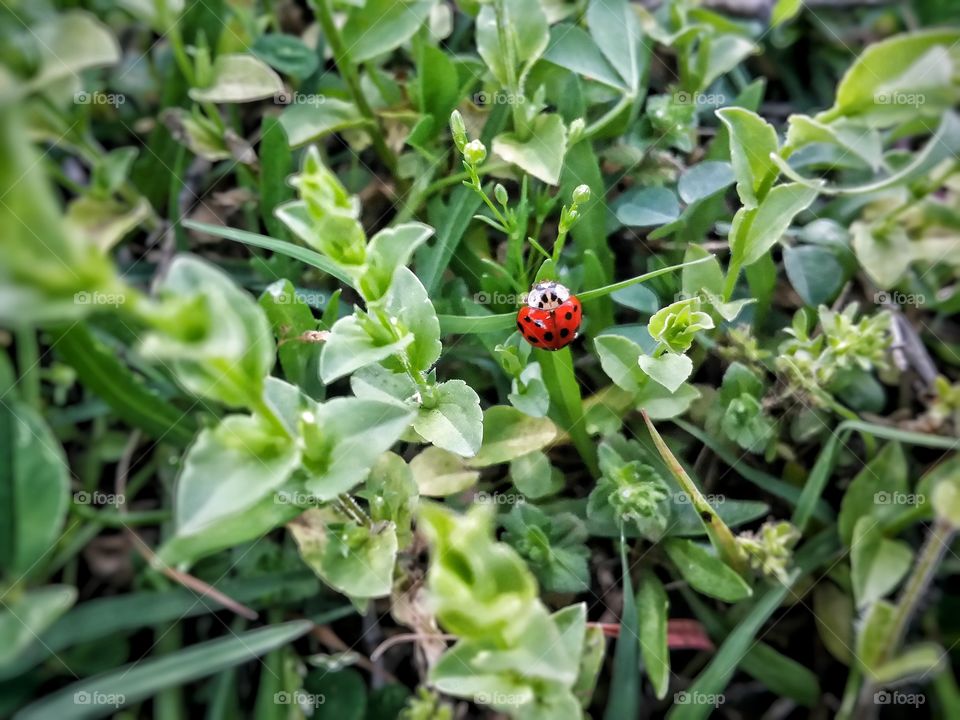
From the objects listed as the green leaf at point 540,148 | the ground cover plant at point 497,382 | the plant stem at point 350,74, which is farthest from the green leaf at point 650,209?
the plant stem at point 350,74

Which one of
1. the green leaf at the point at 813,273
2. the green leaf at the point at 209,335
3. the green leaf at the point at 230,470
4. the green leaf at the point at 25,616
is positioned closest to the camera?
the green leaf at the point at 209,335

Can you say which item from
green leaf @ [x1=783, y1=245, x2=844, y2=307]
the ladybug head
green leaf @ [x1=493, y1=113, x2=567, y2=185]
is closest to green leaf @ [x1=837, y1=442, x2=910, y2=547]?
green leaf @ [x1=783, y1=245, x2=844, y2=307]

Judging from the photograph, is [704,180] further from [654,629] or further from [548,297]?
[654,629]

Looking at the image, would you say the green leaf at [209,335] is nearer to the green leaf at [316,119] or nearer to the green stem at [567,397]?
the green stem at [567,397]

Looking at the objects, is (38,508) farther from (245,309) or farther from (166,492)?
(245,309)

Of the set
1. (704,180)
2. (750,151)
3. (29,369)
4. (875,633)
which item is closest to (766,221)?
(750,151)

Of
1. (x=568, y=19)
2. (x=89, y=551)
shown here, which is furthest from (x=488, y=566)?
(x=568, y=19)

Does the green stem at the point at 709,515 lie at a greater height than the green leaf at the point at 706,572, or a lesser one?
greater
